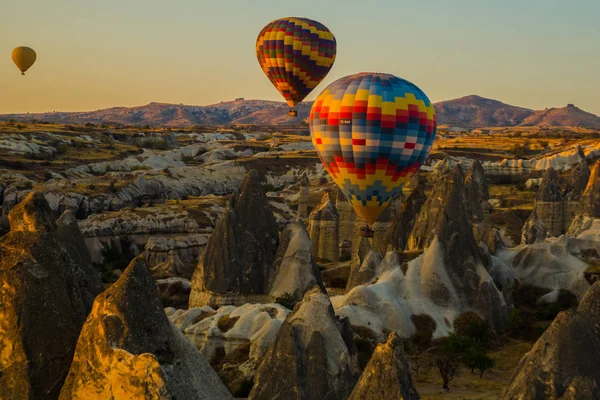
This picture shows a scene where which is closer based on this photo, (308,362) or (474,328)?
(308,362)

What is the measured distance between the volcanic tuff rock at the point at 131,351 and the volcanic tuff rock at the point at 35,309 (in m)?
0.84

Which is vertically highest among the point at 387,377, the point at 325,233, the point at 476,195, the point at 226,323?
the point at 387,377

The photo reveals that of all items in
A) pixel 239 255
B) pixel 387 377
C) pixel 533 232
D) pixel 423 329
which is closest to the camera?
pixel 387 377

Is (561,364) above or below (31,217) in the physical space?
below

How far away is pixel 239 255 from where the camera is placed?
37.6m

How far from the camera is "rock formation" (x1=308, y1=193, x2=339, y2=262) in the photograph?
181ft

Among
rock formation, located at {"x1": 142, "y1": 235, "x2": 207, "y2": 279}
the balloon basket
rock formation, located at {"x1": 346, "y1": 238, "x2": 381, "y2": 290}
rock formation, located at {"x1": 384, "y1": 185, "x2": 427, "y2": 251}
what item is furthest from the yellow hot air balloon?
the balloon basket

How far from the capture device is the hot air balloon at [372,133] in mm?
36344

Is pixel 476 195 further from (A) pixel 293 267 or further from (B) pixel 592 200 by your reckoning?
(A) pixel 293 267

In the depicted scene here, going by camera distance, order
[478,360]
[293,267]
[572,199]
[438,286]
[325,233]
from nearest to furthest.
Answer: [478,360], [438,286], [293,267], [325,233], [572,199]

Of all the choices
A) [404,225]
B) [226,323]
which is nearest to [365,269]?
[404,225]

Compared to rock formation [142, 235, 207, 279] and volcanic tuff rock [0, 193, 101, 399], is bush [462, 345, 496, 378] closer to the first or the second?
volcanic tuff rock [0, 193, 101, 399]

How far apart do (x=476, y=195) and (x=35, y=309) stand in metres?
45.0

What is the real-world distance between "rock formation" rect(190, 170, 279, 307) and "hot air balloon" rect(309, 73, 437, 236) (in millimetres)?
4385
